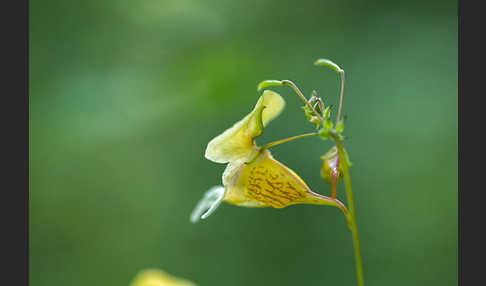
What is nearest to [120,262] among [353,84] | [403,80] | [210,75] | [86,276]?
[86,276]

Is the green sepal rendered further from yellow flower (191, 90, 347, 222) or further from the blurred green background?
the blurred green background

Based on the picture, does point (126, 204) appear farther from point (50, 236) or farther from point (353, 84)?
point (353, 84)

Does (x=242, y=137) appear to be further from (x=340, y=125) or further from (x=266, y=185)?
(x=340, y=125)

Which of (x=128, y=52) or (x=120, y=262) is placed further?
(x=128, y=52)

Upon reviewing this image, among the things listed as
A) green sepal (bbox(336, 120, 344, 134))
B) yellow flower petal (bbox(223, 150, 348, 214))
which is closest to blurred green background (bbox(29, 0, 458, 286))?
yellow flower petal (bbox(223, 150, 348, 214))

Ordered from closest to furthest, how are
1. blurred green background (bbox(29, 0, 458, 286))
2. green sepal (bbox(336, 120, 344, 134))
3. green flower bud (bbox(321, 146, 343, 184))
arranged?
green sepal (bbox(336, 120, 344, 134))
green flower bud (bbox(321, 146, 343, 184))
blurred green background (bbox(29, 0, 458, 286))

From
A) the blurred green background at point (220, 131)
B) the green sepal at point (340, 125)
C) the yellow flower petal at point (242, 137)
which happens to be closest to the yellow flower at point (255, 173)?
the yellow flower petal at point (242, 137)
